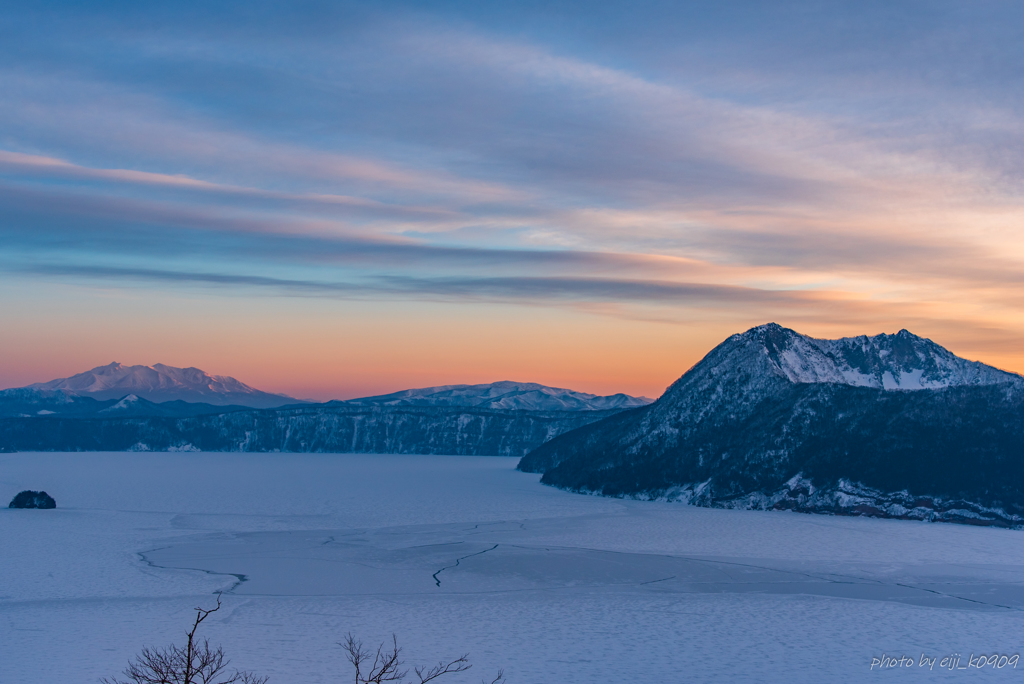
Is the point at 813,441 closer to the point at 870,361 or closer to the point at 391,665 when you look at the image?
→ the point at 870,361

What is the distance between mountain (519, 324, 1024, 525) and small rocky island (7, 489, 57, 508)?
240 feet

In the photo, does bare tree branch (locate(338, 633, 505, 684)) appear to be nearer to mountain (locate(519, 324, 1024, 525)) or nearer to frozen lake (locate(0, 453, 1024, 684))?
frozen lake (locate(0, 453, 1024, 684))

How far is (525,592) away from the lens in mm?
49875

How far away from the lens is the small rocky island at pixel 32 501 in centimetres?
9717

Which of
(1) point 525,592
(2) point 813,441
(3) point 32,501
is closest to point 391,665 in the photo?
(1) point 525,592

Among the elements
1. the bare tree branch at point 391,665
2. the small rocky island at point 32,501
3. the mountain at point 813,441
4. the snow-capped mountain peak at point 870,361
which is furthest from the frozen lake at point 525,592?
the snow-capped mountain peak at point 870,361

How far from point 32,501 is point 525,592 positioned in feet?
244

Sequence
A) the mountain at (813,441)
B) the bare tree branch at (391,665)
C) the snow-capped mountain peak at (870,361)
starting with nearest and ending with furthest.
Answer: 1. the bare tree branch at (391,665)
2. the mountain at (813,441)
3. the snow-capped mountain peak at (870,361)

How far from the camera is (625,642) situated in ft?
126

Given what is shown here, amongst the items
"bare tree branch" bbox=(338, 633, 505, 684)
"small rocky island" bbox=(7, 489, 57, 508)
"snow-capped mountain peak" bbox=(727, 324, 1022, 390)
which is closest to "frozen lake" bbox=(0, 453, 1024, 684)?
"bare tree branch" bbox=(338, 633, 505, 684)

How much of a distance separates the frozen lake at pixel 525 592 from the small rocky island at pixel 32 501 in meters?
2.79

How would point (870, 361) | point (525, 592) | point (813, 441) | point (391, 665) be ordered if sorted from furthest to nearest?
point (870, 361)
point (813, 441)
point (525, 592)
point (391, 665)

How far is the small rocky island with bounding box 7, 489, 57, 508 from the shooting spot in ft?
319

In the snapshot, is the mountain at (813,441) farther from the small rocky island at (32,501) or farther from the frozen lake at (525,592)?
the small rocky island at (32,501)
